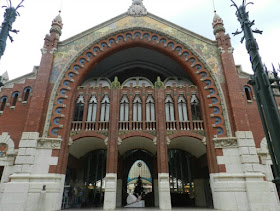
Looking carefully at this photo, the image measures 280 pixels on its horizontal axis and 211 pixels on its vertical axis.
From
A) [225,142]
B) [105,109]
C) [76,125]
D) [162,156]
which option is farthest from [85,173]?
[225,142]

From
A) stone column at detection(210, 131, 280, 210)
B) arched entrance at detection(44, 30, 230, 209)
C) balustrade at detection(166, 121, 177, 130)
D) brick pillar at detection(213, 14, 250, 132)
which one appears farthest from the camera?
balustrade at detection(166, 121, 177, 130)

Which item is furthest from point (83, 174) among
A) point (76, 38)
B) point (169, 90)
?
point (76, 38)

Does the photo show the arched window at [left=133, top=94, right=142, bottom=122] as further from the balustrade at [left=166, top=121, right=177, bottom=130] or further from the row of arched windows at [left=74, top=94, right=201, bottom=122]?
the balustrade at [left=166, top=121, right=177, bottom=130]

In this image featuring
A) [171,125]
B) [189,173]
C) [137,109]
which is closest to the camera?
[171,125]

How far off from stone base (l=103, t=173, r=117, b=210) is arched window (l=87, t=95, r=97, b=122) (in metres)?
5.01

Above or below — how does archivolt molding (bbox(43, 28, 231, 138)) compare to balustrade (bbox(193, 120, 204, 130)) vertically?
above

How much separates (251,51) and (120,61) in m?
17.5

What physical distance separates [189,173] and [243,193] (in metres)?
6.79

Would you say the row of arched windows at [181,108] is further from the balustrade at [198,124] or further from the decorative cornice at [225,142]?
the decorative cornice at [225,142]

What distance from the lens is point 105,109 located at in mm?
17391

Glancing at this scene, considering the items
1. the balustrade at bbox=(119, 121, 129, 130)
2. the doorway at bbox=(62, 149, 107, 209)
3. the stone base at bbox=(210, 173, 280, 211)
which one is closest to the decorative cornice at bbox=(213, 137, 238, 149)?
the stone base at bbox=(210, 173, 280, 211)

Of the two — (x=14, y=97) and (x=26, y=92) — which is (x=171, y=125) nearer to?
(x=26, y=92)

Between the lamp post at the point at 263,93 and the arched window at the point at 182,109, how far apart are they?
1073 cm

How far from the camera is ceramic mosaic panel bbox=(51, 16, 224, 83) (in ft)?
59.4
